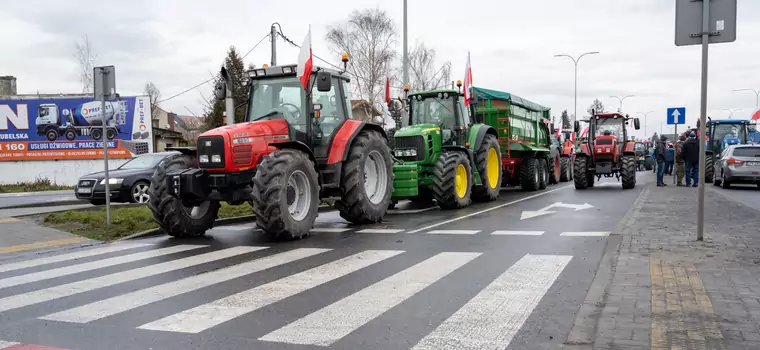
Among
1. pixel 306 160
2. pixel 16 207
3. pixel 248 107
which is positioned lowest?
pixel 16 207

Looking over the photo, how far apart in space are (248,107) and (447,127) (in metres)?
6.05

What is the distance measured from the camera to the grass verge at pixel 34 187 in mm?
26797

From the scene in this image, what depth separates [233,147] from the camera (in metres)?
9.02

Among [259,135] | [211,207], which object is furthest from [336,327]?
[211,207]

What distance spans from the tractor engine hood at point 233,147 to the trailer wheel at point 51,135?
25.7m

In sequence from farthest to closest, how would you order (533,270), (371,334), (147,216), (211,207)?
(147,216) < (211,207) < (533,270) < (371,334)

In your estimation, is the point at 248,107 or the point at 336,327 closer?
the point at 336,327

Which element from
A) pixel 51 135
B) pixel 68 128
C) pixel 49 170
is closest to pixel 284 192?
pixel 68 128

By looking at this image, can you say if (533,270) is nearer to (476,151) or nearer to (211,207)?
(211,207)

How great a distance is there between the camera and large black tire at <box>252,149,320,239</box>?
857cm

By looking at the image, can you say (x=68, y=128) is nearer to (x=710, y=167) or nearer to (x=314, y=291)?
(x=314, y=291)

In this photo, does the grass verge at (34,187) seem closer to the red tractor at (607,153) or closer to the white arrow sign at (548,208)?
the red tractor at (607,153)

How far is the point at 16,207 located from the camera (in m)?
15.8

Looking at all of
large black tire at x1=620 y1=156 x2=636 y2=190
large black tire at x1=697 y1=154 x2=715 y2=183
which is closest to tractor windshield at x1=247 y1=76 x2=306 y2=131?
large black tire at x1=620 y1=156 x2=636 y2=190
